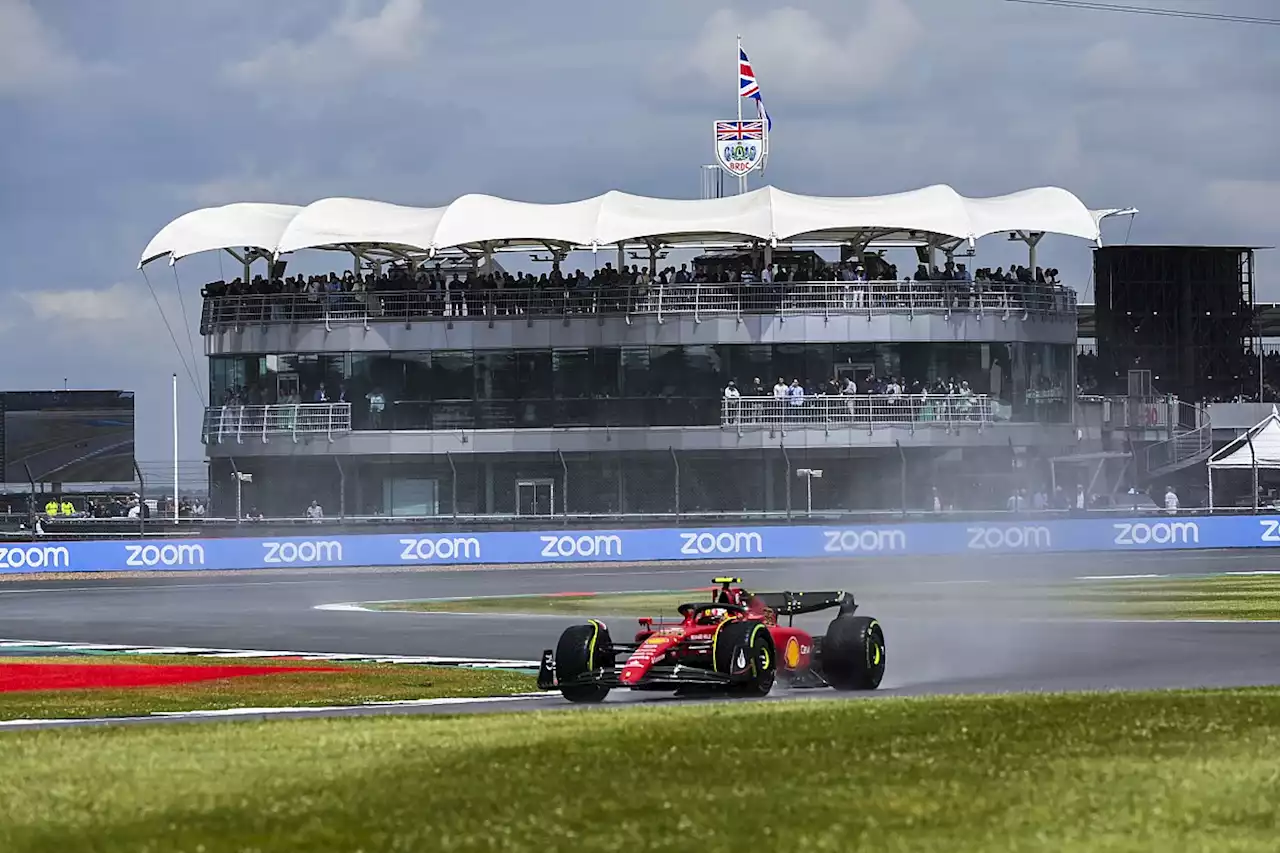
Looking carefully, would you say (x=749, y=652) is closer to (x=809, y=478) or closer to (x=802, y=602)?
(x=802, y=602)

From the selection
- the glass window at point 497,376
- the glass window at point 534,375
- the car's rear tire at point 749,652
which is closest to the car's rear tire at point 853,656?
the car's rear tire at point 749,652

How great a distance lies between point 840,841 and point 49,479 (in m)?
64.5

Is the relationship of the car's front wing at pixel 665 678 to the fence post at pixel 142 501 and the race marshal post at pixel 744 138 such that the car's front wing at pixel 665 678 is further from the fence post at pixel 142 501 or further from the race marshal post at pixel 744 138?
the race marshal post at pixel 744 138

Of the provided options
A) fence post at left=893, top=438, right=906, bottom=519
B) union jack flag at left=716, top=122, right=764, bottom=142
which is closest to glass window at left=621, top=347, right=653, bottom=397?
fence post at left=893, top=438, right=906, bottom=519

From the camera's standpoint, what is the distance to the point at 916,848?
28.9ft

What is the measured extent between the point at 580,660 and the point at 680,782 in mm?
7196

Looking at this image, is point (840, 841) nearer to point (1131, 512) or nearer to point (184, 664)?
point (184, 664)

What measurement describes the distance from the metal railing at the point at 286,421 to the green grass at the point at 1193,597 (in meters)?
30.9

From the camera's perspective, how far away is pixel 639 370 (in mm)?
62250

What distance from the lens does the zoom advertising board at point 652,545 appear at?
164 feet

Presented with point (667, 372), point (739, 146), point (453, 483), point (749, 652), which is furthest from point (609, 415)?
point (749, 652)

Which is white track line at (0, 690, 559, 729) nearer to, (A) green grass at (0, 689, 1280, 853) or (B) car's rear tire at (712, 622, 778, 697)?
(B) car's rear tire at (712, 622, 778, 697)

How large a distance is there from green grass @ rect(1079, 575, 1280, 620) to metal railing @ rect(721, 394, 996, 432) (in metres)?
20.3

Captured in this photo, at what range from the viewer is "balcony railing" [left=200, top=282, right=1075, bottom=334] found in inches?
2453
